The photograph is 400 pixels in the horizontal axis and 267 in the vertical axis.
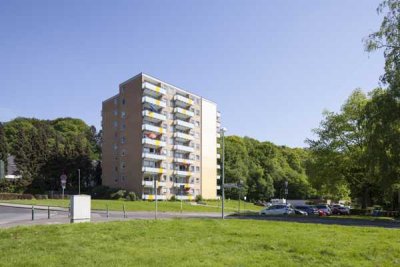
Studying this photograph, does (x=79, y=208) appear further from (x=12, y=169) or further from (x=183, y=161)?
(x=12, y=169)

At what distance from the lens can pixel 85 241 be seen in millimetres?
12609

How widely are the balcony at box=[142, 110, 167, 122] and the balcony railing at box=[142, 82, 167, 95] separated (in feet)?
13.8

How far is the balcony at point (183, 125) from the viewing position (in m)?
96.4

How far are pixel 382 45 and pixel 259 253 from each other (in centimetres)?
1862

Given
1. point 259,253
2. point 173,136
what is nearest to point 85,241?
point 259,253

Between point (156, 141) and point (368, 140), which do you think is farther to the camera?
point (156, 141)

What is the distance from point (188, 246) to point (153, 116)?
78.1m

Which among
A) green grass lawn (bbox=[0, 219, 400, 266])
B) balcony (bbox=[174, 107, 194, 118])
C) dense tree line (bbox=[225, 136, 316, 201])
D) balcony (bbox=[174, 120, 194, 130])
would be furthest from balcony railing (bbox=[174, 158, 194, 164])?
green grass lawn (bbox=[0, 219, 400, 266])

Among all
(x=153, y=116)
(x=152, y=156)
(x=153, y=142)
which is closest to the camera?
(x=152, y=156)

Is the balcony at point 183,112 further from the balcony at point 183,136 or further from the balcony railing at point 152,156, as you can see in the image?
the balcony railing at point 152,156

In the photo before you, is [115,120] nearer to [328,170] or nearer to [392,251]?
[328,170]

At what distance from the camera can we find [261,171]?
12156 centimetres

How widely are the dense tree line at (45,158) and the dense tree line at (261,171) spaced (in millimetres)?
33360

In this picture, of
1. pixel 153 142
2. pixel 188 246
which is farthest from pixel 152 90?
pixel 188 246
